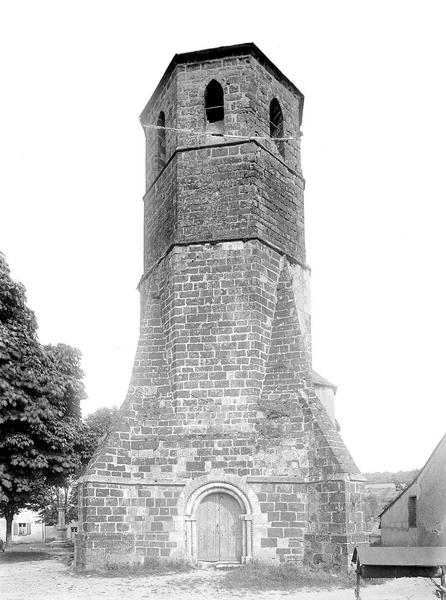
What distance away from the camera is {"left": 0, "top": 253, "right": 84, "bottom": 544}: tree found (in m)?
19.7

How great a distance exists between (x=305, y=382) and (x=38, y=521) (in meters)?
35.0

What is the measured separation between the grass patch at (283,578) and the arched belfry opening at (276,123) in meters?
10.7

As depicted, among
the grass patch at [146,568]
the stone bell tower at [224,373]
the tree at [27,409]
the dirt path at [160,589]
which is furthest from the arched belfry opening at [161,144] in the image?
the dirt path at [160,589]

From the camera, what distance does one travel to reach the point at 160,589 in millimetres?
12211

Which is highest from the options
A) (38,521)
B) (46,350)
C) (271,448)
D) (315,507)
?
(46,350)

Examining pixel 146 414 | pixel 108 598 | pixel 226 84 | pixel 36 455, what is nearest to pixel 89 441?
pixel 36 455

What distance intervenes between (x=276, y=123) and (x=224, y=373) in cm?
757

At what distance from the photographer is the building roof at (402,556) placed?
31.5 feet

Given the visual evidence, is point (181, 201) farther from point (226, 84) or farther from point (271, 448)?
point (271, 448)

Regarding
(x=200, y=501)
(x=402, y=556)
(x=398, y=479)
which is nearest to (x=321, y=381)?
(x=200, y=501)

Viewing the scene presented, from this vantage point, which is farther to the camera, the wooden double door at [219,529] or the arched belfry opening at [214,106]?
the arched belfry opening at [214,106]

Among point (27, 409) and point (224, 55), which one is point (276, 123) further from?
point (27, 409)

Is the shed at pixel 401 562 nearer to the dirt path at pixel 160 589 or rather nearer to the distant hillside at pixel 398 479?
the dirt path at pixel 160 589

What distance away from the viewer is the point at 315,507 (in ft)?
47.3
